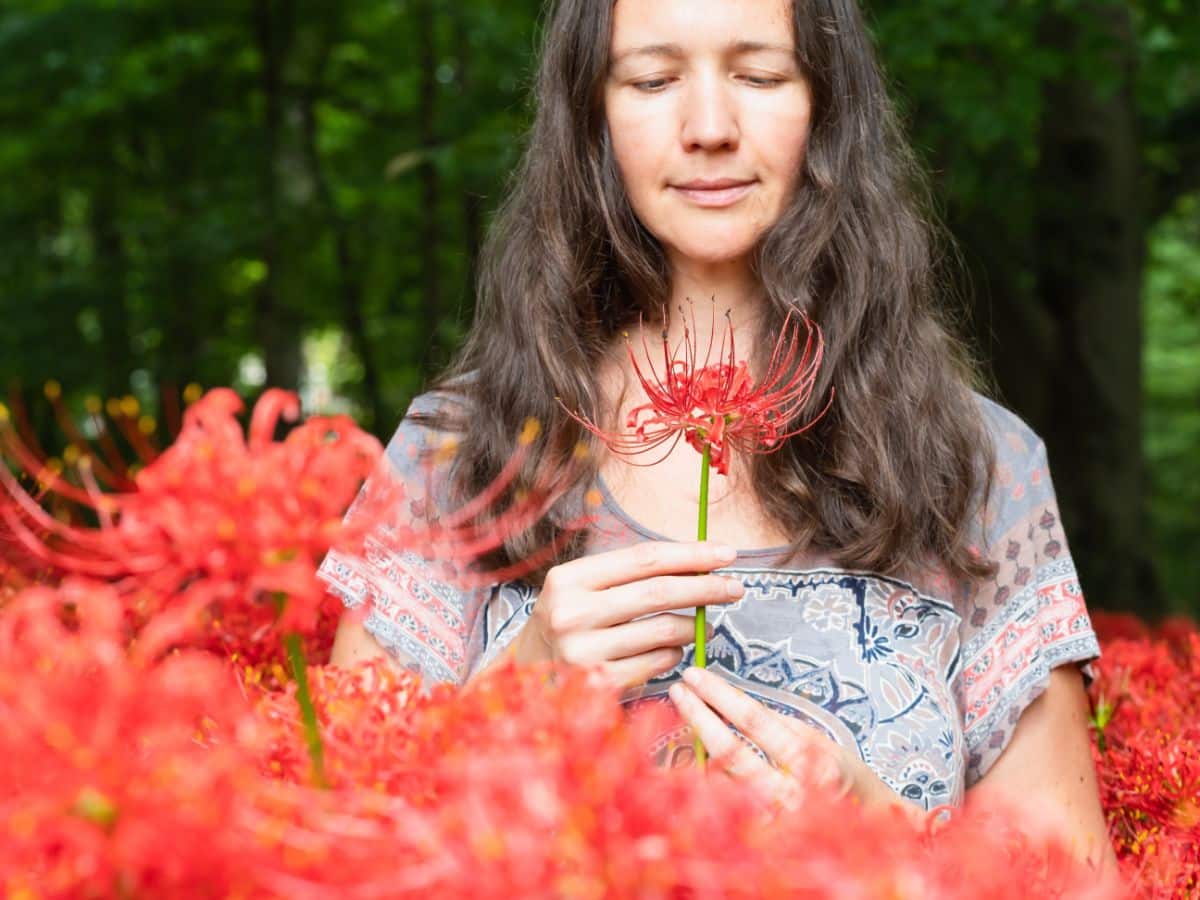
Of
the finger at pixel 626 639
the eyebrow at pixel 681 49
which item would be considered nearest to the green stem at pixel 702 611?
the finger at pixel 626 639

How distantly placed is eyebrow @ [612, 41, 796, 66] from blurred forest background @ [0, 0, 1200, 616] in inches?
136

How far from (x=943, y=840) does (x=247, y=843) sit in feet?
1.58

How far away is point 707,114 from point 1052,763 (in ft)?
3.42

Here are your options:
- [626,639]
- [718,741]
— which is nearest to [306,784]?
[718,741]

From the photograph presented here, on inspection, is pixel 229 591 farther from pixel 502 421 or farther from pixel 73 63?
pixel 73 63

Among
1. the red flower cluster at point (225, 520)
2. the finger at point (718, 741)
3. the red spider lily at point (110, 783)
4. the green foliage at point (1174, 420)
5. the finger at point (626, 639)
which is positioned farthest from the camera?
the green foliage at point (1174, 420)

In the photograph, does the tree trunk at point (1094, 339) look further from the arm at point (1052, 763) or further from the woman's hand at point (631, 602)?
the woman's hand at point (631, 602)

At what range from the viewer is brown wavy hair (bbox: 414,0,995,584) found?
2.11 meters

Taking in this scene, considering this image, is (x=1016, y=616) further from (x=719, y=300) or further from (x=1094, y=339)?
(x=1094, y=339)

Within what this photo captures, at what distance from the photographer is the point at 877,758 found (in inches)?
76.0

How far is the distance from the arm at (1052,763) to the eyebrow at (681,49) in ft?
3.23

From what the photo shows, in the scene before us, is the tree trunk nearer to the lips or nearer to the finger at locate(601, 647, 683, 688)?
the lips

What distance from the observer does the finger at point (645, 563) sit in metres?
1.43

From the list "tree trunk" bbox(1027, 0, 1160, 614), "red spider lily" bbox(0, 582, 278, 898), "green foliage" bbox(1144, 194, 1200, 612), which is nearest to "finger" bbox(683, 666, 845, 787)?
"red spider lily" bbox(0, 582, 278, 898)
